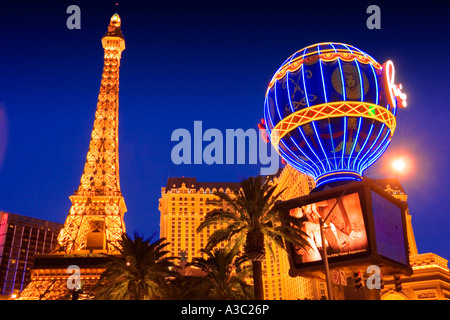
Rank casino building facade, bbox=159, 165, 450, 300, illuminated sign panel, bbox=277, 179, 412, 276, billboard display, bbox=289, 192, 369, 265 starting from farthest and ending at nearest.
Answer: casino building facade, bbox=159, 165, 450, 300 < billboard display, bbox=289, 192, 369, 265 < illuminated sign panel, bbox=277, 179, 412, 276

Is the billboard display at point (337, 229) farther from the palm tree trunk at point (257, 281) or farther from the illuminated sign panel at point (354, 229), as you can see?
the palm tree trunk at point (257, 281)

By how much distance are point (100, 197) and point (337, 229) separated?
186 ft

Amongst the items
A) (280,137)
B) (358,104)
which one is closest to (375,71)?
(358,104)

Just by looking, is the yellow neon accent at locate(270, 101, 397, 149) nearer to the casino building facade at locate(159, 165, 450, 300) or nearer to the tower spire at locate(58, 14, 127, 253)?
the tower spire at locate(58, 14, 127, 253)

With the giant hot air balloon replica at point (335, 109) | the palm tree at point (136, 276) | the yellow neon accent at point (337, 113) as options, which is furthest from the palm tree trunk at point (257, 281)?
the yellow neon accent at point (337, 113)

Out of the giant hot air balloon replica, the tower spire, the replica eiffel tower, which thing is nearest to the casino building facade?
the tower spire

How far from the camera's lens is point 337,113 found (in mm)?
44500

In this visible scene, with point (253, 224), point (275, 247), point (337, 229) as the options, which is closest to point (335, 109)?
point (337, 229)

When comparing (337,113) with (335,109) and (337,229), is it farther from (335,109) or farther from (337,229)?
(337,229)

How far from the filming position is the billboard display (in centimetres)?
4294

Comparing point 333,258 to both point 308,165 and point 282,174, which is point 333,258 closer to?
point 308,165
